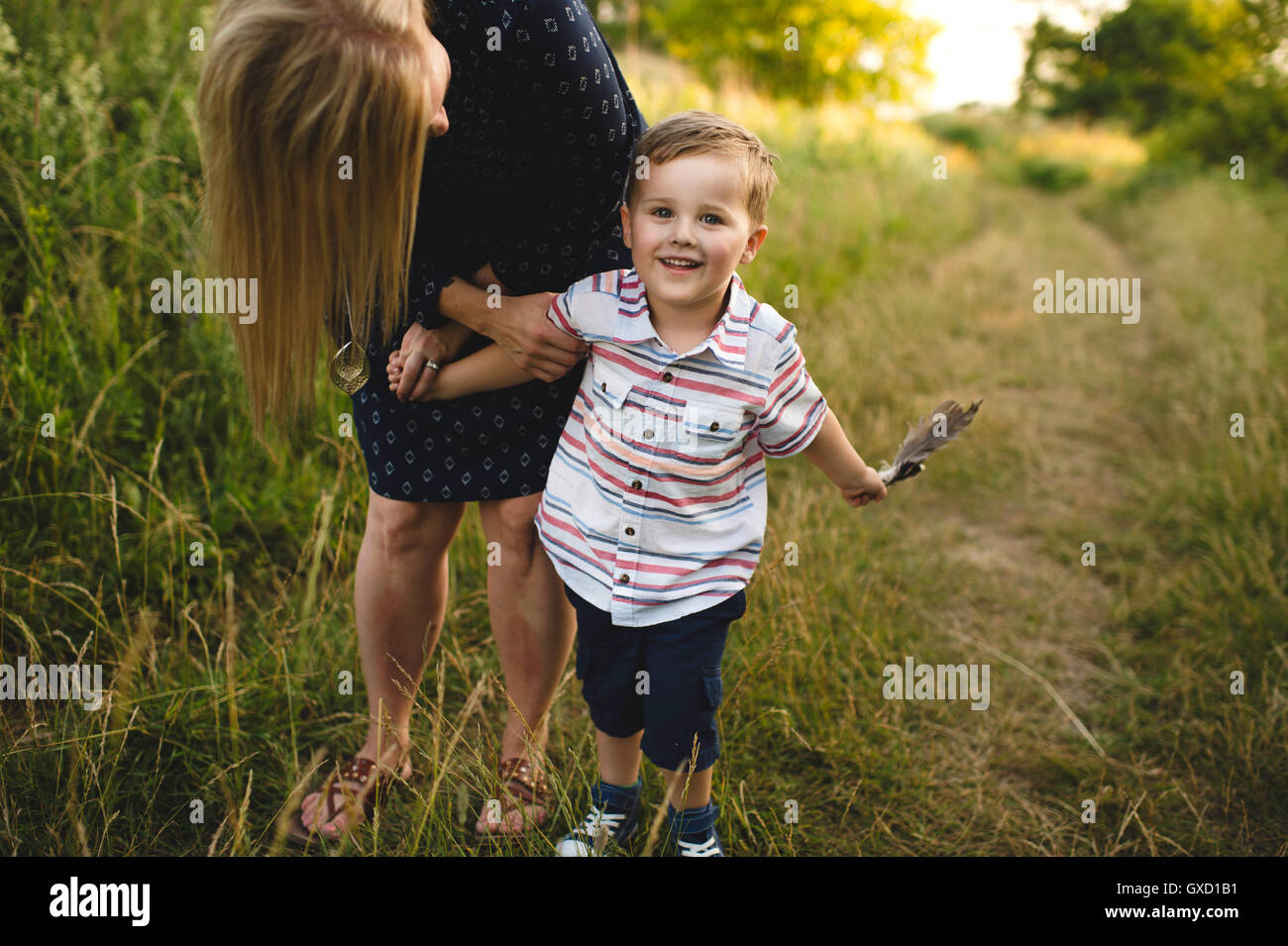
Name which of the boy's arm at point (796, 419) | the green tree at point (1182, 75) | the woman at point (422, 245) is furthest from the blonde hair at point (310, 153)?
the green tree at point (1182, 75)

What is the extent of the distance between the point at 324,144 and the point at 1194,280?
289 inches

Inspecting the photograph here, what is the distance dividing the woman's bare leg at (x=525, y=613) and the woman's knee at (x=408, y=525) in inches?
3.5

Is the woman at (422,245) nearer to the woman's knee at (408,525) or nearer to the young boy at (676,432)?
the woman's knee at (408,525)

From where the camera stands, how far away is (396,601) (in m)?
1.88

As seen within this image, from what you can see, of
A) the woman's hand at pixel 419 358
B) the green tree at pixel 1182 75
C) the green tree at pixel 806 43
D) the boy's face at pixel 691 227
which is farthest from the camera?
the green tree at pixel 806 43

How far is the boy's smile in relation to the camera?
143cm

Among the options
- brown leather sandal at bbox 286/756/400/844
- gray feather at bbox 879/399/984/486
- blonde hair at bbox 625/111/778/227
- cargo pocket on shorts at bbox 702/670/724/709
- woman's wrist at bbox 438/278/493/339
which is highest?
blonde hair at bbox 625/111/778/227

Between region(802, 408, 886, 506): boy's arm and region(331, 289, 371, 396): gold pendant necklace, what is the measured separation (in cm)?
93

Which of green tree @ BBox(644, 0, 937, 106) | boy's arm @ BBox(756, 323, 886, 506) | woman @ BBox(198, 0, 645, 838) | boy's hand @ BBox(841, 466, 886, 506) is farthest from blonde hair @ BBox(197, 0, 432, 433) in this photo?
green tree @ BBox(644, 0, 937, 106)

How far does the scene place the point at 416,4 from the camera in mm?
1296

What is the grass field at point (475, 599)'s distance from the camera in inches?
75.5

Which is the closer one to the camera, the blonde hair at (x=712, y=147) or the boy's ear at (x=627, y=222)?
the blonde hair at (x=712, y=147)

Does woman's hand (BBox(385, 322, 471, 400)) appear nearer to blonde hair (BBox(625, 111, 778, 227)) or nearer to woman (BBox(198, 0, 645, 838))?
woman (BBox(198, 0, 645, 838))
